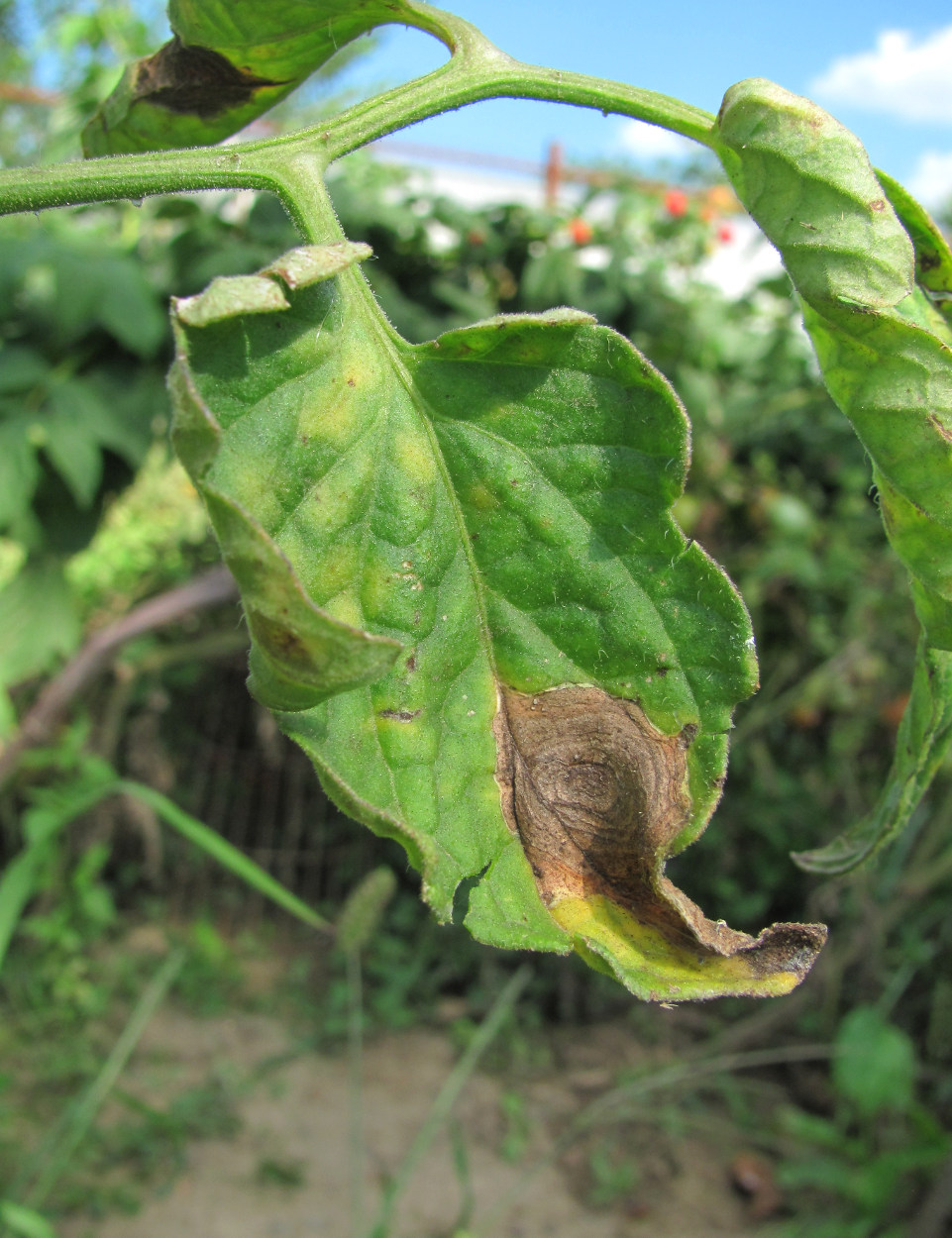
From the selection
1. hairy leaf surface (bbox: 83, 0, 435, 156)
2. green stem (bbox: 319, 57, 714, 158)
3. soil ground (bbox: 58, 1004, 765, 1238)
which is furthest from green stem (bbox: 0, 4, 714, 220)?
soil ground (bbox: 58, 1004, 765, 1238)

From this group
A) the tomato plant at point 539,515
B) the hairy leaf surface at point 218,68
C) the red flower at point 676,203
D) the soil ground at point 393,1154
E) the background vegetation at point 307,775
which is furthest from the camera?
the red flower at point 676,203

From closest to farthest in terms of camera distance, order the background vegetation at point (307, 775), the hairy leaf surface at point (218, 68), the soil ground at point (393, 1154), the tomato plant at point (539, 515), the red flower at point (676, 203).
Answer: the tomato plant at point (539, 515), the hairy leaf surface at point (218, 68), the background vegetation at point (307, 775), the soil ground at point (393, 1154), the red flower at point (676, 203)

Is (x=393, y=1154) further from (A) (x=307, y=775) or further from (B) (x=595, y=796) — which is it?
(B) (x=595, y=796)

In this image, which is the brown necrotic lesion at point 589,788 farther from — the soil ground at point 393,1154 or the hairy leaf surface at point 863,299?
the soil ground at point 393,1154

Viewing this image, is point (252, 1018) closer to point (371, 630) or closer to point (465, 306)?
point (465, 306)

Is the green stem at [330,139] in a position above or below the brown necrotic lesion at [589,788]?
above

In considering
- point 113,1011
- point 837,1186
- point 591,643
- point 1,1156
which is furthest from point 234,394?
point 113,1011

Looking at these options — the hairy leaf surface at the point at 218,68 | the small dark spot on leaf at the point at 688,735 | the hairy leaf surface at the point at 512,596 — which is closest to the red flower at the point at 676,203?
the hairy leaf surface at the point at 218,68
